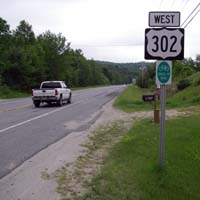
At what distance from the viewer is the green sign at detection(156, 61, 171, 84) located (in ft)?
23.2

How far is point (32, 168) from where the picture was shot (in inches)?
320

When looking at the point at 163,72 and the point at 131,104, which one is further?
the point at 131,104

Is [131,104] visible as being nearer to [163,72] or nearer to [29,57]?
[163,72]

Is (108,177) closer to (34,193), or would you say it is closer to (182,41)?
(34,193)

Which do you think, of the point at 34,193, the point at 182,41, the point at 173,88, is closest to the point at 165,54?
the point at 182,41

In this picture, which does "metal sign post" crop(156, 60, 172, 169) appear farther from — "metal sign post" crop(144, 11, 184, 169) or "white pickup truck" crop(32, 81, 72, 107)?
"white pickup truck" crop(32, 81, 72, 107)

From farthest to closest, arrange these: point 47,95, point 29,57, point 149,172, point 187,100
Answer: point 29,57
point 47,95
point 187,100
point 149,172

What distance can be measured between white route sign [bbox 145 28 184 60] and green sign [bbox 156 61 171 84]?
121 millimetres

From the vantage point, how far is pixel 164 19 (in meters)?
7.08

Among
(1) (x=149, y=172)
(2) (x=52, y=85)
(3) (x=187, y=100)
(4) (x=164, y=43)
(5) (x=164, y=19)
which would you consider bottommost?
(3) (x=187, y=100)

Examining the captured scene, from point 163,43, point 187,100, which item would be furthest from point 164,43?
point 187,100

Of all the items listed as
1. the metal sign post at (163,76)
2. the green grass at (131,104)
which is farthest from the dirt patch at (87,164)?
the green grass at (131,104)

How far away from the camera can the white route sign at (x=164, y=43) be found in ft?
22.8

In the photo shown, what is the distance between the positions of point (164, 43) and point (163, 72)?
0.53 m
